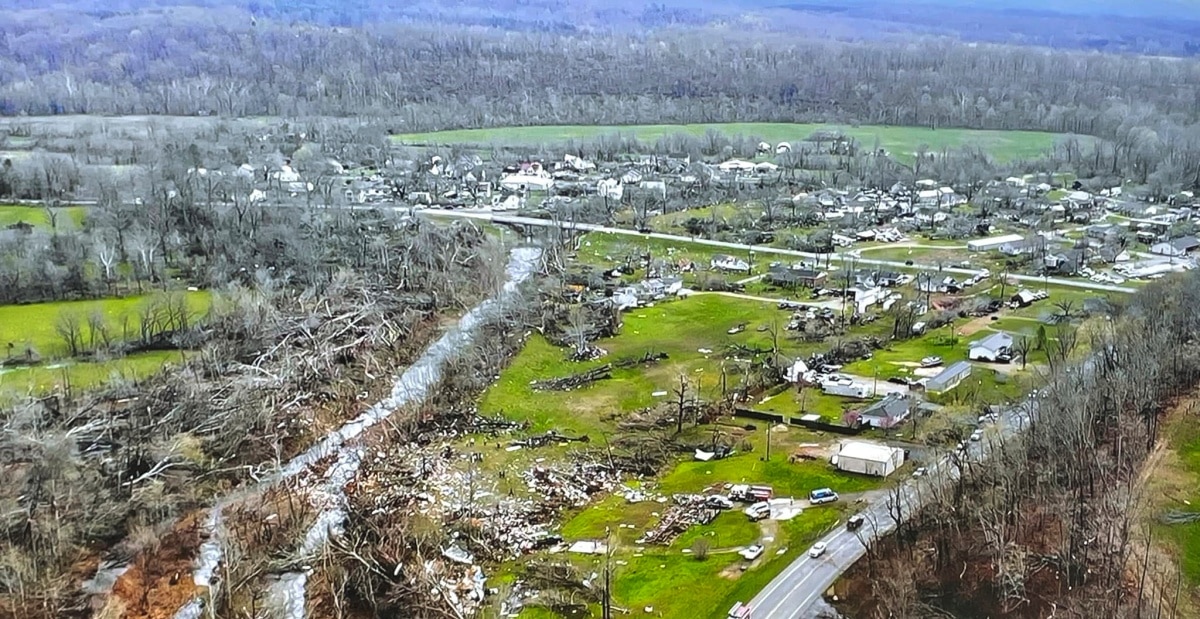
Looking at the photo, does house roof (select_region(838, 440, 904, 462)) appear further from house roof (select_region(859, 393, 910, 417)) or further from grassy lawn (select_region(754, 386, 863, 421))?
grassy lawn (select_region(754, 386, 863, 421))

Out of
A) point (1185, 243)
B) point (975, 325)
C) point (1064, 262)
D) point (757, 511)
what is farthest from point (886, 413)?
point (1185, 243)

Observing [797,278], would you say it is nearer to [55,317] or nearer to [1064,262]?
[1064,262]

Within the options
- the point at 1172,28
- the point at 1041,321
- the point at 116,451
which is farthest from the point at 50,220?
the point at 1172,28

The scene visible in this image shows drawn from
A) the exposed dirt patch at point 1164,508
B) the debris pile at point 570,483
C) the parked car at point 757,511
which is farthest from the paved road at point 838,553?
the debris pile at point 570,483

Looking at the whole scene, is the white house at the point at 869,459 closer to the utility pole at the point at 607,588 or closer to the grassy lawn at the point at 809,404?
the grassy lawn at the point at 809,404

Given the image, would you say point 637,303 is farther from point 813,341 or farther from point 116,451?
point 116,451

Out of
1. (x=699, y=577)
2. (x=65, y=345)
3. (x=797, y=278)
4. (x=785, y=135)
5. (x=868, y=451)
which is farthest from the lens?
(x=785, y=135)
